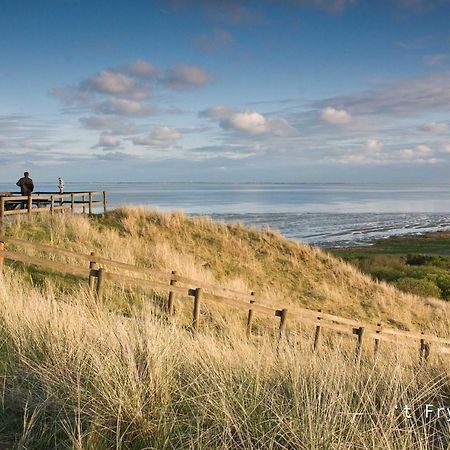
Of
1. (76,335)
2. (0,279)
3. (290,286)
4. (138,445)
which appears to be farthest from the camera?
(290,286)

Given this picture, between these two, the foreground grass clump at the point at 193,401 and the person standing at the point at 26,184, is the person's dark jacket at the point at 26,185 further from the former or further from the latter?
the foreground grass clump at the point at 193,401

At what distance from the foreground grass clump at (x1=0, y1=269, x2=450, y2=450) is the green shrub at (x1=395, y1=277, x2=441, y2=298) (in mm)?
24888

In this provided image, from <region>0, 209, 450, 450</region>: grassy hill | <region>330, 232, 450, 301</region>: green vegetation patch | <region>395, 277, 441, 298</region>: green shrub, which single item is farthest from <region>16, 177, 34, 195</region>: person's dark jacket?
<region>395, 277, 441, 298</region>: green shrub

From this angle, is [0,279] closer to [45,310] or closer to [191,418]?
[45,310]

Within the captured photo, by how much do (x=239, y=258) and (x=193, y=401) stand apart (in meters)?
19.2

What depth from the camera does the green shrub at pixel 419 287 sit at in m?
29.1

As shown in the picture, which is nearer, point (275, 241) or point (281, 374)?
point (281, 374)

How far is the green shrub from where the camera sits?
29.1m

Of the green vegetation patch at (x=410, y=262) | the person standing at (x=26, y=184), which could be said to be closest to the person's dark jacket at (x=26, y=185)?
the person standing at (x=26, y=184)

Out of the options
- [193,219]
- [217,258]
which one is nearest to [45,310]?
[217,258]

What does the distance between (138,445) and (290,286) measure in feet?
62.3

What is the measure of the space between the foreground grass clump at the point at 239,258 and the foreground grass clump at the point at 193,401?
1235cm

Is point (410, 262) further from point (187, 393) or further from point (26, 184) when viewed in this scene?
point (187, 393)

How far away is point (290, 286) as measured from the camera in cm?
2273
